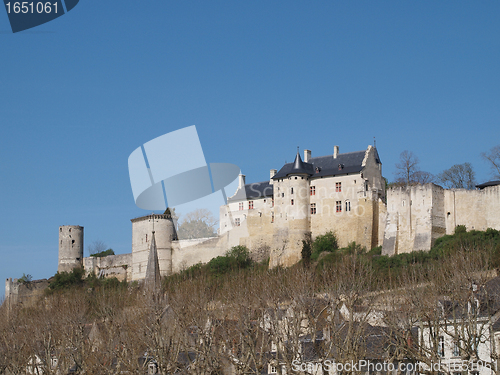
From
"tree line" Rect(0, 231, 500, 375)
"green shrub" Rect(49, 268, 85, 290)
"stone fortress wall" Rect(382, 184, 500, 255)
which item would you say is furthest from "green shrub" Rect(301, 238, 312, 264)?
"green shrub" Rect(49, 268, 85, 290)

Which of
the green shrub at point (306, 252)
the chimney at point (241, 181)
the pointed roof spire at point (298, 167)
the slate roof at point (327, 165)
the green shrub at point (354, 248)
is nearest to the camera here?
the green shrub at point (354, 248)

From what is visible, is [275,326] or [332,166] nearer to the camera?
[275,326]

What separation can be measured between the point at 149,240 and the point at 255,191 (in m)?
10.5

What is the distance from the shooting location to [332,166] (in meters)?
57.0

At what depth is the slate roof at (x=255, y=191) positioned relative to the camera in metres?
63.3

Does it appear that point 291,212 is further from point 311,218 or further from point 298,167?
point 298,167

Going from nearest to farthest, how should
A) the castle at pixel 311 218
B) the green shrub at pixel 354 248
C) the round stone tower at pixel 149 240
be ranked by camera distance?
1. the castle at pixel 311 218
2. the green shrub at pixel 354 248
3. the round stone tower at pixel 149 240

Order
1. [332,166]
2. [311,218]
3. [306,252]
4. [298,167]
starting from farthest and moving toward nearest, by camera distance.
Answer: [298,167]
[332,166]
[311,218]
[306,252]

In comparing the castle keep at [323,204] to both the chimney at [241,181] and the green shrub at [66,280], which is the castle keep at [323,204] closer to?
the chimney at [241,181]

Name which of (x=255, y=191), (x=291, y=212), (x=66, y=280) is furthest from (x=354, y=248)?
(x=66, y=280)

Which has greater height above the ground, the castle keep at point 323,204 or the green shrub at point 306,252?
the castle keep at point 323,204

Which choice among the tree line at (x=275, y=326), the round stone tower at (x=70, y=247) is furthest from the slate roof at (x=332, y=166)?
the round stone tower at (x=70, y=247)

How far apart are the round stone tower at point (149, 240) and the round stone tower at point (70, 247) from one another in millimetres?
8200

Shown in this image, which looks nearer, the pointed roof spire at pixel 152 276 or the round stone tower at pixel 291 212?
the pointed roof spire at pixel 152 276
